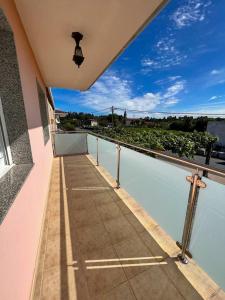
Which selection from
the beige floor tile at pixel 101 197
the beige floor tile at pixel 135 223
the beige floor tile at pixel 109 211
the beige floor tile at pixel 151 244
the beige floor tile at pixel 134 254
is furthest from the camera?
the beige floor tile at pixel 101 197

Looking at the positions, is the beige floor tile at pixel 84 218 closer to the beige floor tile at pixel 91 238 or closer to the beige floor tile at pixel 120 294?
the beige floor tile at pixel 91 238

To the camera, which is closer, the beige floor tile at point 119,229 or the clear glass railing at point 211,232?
the clear glass railing at point 211,232

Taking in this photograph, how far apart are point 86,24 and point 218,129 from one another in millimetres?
24293

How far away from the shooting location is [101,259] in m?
1.44

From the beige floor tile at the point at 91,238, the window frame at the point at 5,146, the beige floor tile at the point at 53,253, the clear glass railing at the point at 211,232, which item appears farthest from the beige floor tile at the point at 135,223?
the window frame at the point at 5,146

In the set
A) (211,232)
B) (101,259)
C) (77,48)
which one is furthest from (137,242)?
(77,48)

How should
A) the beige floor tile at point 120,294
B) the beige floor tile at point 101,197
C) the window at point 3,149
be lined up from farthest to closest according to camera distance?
the beige floor tile at point 101,197, the window at point 3,149, the beige floor tile at point 120,294

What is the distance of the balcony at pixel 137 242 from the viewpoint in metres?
1.18

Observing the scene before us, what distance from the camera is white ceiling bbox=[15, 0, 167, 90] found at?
4.11 ft

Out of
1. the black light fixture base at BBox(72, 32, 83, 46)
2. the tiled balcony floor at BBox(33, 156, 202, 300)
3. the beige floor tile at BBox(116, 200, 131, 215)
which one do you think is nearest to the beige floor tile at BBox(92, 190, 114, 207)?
the tiled balcony floor at BBox(33, 156, 202, 300)

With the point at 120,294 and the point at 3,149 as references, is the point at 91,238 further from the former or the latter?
the point at 3,149

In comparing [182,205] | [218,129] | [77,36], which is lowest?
[218,129]

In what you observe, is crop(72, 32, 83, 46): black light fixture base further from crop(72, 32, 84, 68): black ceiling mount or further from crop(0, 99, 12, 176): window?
crop(0, 99, 12, 176): window

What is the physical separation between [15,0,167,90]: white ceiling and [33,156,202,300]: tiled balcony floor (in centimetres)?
230
